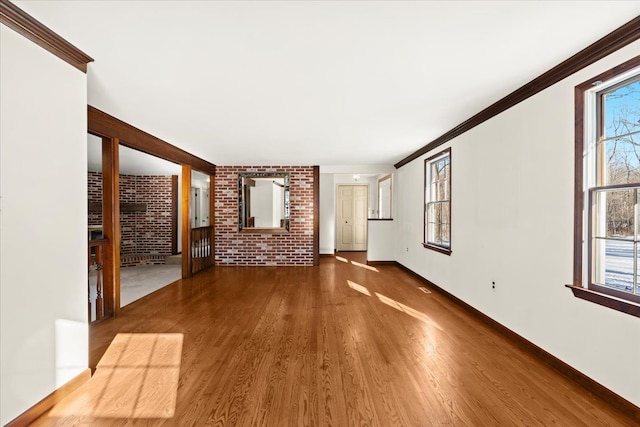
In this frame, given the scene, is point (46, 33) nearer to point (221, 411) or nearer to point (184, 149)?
point (221, 411)

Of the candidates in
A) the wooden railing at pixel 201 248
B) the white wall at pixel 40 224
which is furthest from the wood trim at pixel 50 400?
the wooden railing at pixel 201 248

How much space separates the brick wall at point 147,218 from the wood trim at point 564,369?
284 inches

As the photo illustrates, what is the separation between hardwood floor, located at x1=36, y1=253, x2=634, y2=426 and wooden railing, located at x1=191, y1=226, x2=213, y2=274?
183cm

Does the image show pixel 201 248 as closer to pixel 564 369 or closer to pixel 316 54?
pixel 316 54

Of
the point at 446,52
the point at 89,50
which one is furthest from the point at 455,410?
the point at 89,50

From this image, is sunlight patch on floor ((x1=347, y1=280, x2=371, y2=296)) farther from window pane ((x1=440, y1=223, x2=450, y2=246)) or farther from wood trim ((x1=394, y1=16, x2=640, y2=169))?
wood trim ((x1=394, y1=16, x2=640, y2=169))

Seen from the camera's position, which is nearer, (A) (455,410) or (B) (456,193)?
(A) (455,410)

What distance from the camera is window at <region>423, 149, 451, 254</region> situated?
436 centimetres

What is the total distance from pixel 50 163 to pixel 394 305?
143 inches

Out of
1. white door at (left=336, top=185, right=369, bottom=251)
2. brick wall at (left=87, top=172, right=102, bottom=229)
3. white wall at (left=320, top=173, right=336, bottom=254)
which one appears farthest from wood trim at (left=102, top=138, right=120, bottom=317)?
white door at (left=336, top=185, right=369, bottom=251)

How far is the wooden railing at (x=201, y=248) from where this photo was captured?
5.74 meters

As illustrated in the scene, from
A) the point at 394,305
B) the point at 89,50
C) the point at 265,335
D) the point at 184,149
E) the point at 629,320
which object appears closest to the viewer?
the point at 629,320

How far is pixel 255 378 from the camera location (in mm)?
2170

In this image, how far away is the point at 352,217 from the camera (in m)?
9.27
